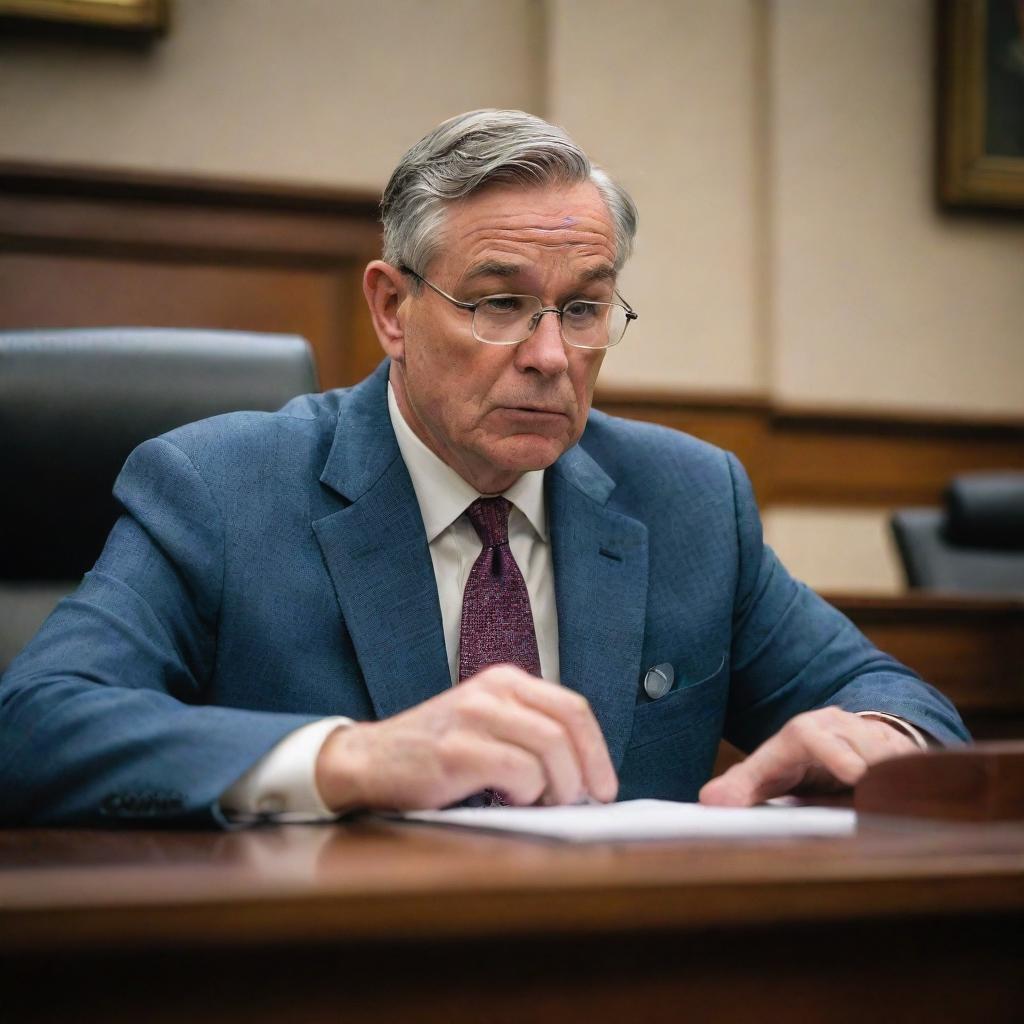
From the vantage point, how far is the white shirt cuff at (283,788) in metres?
1.06

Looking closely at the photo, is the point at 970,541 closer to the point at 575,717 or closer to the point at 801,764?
the point at 801,764

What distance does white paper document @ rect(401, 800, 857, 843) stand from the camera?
845 mm

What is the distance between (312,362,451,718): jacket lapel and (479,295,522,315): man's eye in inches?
8.4

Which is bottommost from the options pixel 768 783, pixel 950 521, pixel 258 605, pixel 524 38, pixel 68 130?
pixel 950 521

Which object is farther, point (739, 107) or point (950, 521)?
point (739, 107)

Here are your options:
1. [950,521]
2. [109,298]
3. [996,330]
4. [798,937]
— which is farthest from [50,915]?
[996,330]

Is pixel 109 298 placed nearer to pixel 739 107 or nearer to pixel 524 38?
pixel 524 38

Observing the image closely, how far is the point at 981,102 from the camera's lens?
198 inches

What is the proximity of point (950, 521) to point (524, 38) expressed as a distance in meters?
2.35

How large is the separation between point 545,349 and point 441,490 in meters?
0.23

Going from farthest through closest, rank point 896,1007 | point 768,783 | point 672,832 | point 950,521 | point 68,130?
point 68,130, point 950,521, point 768,783, point 672,832, point 896,1007

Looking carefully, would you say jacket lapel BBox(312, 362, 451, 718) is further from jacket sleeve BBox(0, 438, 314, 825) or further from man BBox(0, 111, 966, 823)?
jacket sleeve BBox(0, 438, 314, 825)

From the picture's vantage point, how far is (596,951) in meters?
0.65

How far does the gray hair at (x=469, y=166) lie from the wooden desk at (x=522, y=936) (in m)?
1.08
